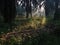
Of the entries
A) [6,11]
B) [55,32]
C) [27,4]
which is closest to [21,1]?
[27,4]

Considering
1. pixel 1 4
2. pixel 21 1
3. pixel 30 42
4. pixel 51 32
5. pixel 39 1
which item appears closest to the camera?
pixel 30 42

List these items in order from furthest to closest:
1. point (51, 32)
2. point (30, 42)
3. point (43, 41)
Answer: point (51, 32)
point (43, 41)
point (30, 42)

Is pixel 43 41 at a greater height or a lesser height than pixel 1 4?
lesser

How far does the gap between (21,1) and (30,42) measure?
18.9 meters

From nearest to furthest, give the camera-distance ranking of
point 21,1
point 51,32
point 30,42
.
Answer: point 30,42 → point 51,32 → point 21,1

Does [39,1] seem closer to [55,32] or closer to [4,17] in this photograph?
[4,17]

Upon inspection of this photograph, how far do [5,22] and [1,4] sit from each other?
142cm

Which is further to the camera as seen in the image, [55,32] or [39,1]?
[39,1]

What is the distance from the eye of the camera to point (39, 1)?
1219 inches

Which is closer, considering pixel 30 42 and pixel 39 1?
pixel 30 42

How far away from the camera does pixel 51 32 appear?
1230 centimetres

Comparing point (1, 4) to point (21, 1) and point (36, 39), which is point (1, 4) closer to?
point (36, 39)

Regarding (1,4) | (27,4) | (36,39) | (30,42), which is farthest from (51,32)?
(27,4)

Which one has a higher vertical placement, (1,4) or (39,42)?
(1,4)
